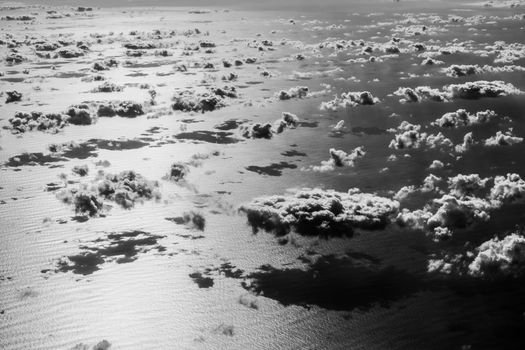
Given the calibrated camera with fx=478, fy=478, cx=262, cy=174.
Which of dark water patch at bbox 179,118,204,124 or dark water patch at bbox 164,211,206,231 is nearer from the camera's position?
dark water patch at bbox 164,211,206,231

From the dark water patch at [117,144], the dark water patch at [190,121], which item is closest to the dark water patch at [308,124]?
the dark water patch at [190,121]

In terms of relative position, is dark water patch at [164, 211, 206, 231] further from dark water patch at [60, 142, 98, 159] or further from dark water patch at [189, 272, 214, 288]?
dark water patch at [60, 142, 98, 159]

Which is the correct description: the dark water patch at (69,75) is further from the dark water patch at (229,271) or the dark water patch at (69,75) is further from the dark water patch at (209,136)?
the dark water patch at (229,271)

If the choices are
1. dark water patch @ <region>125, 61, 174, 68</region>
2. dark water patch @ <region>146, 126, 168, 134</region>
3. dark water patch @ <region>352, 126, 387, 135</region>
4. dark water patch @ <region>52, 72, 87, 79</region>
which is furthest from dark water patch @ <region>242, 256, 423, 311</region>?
dark water patch @ <region>125, 61, 174, 68</region>

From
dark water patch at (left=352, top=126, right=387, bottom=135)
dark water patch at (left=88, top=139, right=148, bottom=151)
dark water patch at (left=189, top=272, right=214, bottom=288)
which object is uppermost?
dark water patch at (left=352, top=126, right=387, bottom=135)

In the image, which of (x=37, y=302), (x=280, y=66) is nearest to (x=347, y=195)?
(x=37, y=302)

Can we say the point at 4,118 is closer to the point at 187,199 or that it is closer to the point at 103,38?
the point at 187,199

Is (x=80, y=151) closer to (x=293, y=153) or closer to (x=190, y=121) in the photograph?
(x=190, y=121)
